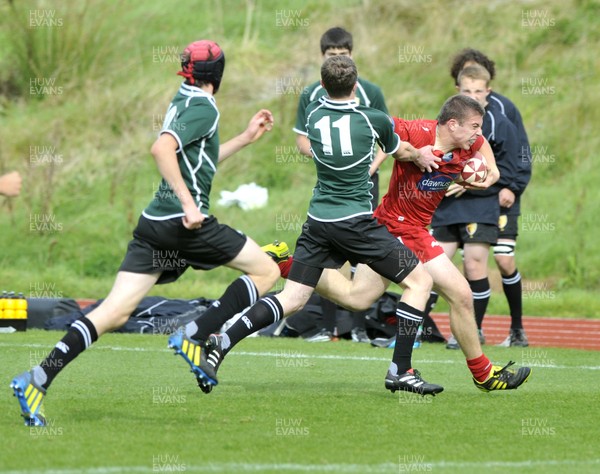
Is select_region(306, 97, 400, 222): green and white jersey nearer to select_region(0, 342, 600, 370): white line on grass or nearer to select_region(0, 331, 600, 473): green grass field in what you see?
select_region(0, 331, 600, 473): green grass field

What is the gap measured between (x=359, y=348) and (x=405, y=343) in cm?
368

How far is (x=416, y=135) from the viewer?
26.6ft

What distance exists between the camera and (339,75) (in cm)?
743

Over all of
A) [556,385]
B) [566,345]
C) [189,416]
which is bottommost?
[566,345]

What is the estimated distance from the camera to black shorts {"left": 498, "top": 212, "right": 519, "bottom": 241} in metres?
11.9

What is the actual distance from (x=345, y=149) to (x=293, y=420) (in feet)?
6.06

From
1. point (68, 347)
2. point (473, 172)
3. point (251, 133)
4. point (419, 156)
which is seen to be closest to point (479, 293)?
point (473, 172)

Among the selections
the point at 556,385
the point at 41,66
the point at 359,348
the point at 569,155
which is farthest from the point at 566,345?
the point at 41,66

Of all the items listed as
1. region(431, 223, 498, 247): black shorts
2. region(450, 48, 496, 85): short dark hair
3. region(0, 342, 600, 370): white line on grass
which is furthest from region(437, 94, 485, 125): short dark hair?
region(450, 48, 496, 85): short dark hair

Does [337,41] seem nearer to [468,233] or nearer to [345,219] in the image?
[468,233]

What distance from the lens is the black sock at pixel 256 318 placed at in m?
7.53

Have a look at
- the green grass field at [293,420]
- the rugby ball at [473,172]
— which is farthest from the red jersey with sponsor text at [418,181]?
the green grass field at [293,420]

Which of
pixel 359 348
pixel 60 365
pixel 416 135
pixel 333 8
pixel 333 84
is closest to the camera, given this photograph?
pixel 60 365

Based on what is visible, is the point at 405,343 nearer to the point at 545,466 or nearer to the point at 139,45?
the point at 545,466
